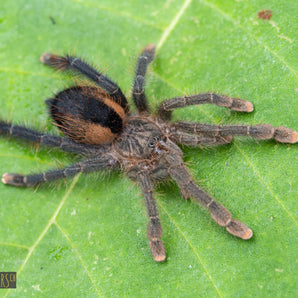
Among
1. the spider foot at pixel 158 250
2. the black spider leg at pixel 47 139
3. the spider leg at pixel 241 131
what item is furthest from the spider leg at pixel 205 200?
the black spider leg at pixel 47 139

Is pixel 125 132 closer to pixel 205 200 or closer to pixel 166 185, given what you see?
pixel 166 185

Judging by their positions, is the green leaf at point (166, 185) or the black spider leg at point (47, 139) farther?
the black spider leg at point (47, 139)

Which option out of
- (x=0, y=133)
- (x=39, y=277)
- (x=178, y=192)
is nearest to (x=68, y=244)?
(x=39, y=277)

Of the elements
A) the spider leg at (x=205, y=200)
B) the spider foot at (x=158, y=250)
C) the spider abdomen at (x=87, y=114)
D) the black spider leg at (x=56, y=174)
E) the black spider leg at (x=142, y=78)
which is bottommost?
the black spider leg at (x=56, y=174)

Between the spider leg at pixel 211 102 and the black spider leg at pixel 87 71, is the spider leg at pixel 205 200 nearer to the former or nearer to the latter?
the spider leg at pixel 211 102

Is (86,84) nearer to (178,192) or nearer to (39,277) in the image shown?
(178,192)
